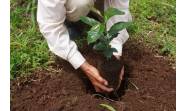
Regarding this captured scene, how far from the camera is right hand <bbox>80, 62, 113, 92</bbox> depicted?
2.40 metres

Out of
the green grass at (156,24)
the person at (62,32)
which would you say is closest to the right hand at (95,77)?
the person at (62,32)

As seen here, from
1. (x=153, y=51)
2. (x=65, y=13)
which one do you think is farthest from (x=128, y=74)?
(x=65, y=13)

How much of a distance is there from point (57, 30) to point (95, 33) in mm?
308

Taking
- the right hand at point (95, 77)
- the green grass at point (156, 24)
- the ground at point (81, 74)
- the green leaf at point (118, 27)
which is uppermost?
the green leaf at point (118, 27)

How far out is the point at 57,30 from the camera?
2402 millimetres

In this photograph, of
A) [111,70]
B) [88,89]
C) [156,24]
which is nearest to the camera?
[111,70]

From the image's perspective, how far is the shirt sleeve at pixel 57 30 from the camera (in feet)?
7.69

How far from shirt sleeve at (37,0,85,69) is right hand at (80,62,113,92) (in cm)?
4

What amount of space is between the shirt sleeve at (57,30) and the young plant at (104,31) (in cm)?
17

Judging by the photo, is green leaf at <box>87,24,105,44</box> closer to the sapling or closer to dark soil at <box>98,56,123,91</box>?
the sapling

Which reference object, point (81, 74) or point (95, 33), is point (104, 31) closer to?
point (95, 33)

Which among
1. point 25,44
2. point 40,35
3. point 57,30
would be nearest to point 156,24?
point 40,35

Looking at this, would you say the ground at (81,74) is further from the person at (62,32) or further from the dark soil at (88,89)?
the person at (62,32)

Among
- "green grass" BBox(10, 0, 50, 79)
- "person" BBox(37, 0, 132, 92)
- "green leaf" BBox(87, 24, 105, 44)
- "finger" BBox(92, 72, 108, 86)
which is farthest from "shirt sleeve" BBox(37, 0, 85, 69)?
"green grass" BBox(10, 0, 50, 79)
